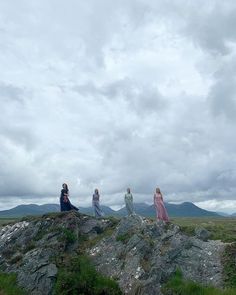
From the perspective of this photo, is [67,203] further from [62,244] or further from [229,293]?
[229,293]

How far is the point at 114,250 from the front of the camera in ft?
107

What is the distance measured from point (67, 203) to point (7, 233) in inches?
234

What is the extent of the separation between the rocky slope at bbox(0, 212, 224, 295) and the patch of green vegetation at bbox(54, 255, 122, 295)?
71 centimetres

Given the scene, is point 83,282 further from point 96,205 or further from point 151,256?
point 96,205

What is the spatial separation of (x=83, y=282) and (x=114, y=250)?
187 inches

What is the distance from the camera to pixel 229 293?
2633cm

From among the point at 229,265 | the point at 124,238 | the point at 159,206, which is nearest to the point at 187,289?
the point at 229,265

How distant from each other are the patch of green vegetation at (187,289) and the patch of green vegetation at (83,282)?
10.4ft

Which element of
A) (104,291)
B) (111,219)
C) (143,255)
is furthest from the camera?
(111,219)

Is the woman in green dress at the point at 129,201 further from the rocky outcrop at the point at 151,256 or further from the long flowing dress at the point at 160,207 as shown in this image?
the rocky outcrop at the point at 151,256

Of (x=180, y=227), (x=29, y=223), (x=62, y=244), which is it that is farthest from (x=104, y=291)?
(x=29, y=223)

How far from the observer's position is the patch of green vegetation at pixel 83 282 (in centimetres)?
2808

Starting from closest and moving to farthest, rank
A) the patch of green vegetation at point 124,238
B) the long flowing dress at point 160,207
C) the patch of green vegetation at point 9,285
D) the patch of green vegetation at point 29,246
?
the patch of green vegetation at point 9,285 → the patch of green vegetation at point 124,238 → the patch of green vegetation at point 29,246 → the long flowing dress at point 160,207

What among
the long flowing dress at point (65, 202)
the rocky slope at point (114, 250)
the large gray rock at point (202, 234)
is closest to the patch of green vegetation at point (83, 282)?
the rocky slope at point (114, 250)
